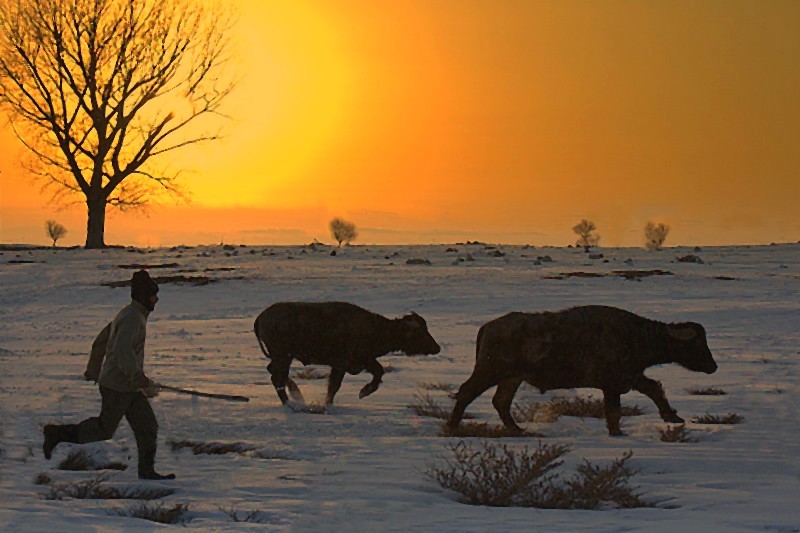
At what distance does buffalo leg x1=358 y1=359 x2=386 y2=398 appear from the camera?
14.1 meters

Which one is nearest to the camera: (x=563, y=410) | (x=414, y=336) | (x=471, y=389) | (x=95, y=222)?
(x=471, y=389)

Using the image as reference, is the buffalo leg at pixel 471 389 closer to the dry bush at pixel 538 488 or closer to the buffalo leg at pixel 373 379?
the buffalo leg at pixel 373 379

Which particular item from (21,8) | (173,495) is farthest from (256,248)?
(173,495)

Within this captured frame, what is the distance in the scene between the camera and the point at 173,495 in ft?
29.0

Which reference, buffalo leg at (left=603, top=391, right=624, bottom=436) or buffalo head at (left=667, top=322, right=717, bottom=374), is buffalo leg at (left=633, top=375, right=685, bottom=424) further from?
buffalo head at (left=667, top=322, right=717, bottom=374)

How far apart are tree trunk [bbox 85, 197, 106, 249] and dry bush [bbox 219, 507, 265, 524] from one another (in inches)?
1823

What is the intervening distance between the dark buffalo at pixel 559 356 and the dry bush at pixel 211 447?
238 cm

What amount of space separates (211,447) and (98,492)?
2.08 m

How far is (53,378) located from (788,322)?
1656 cm

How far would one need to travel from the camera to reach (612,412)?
11.8 metres

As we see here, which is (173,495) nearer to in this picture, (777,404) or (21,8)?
(777,404)

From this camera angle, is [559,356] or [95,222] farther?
[95,222]

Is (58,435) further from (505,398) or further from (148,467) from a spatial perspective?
(505,398)

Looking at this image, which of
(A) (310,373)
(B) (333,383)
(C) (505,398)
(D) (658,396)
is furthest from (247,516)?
(A) (310,373)
